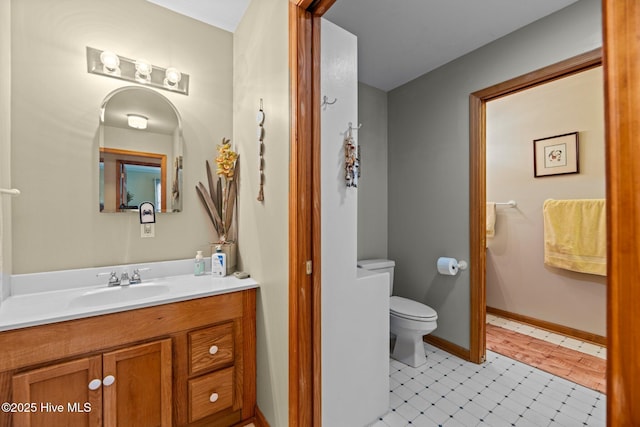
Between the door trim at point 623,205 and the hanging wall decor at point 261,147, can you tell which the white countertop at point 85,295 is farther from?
the door trim at point 623,205

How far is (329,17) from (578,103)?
7.47 ft

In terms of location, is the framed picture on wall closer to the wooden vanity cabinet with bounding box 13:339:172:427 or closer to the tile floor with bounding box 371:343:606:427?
the tile floor with bounding box 371:343:606:427

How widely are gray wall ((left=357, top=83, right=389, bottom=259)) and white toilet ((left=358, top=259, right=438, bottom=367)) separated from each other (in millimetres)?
709

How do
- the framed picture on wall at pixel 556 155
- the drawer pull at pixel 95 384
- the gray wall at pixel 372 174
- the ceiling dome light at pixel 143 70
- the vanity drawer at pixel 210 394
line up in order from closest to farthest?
the drawer pull at pixel 95 384, the vanity drawer at pixel 210 394, the ceiling dome light at pixel 143 70, the framed picture on wall at pixel 556 155, the gray wall at pixel 372 174

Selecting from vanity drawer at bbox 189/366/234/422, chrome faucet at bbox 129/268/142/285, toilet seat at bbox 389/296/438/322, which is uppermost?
chrome faucet at bbox 129/268/142/285

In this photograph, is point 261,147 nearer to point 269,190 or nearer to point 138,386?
point 269,190

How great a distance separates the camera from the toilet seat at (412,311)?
2064 mm

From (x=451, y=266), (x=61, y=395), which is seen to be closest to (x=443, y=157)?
(x=451, y=266)

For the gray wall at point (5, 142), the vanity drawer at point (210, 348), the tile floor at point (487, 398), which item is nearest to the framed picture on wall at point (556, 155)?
the tile floor at point (487, 398)

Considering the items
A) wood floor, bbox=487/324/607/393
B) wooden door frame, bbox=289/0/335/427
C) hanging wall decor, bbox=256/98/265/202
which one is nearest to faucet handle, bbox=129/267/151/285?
hanging wall decor, bbox=256/98/265/202

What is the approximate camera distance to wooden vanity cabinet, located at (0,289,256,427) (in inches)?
Answer: 41.6

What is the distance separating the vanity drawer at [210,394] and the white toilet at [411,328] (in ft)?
4.24

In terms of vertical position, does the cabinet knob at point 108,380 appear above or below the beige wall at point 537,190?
below

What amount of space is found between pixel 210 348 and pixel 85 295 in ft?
2.29
